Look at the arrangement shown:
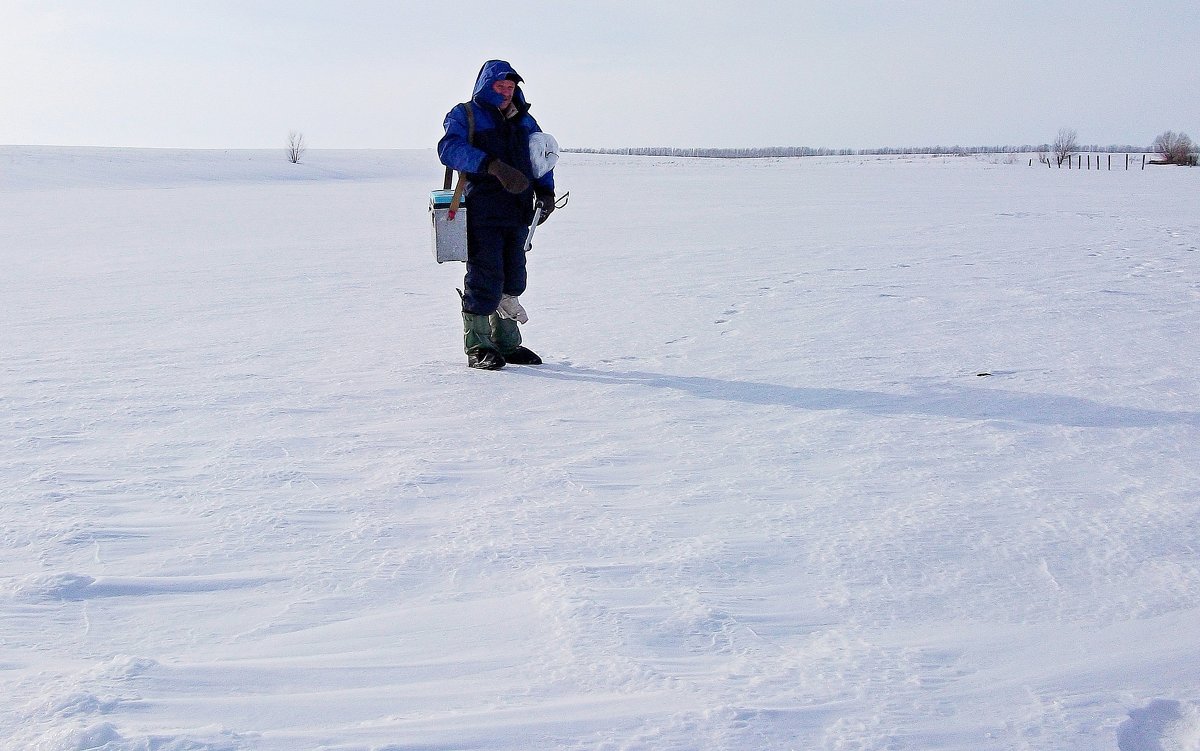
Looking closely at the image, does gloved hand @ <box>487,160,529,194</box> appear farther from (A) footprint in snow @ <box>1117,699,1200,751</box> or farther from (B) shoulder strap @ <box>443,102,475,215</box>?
(A) footprint in snow @ <box>1117,699,1200,751</box>

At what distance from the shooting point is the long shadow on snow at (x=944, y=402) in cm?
343

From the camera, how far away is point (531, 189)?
4.64 meters

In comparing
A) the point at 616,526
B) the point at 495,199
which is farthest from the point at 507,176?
the point at 616,526

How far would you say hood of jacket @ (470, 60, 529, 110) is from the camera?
14.3 ft

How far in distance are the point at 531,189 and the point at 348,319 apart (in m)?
1.87

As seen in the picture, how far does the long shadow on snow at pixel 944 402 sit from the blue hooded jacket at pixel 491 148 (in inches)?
36.8

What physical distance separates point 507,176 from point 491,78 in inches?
17.7

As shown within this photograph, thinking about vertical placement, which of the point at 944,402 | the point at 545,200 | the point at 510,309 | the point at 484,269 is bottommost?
the point at 944,402

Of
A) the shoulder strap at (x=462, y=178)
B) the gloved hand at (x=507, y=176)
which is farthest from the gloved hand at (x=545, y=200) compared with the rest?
the shoulder strap at (x=462, y=178)

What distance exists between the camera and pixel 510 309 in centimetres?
478

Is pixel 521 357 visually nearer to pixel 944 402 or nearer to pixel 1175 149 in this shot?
pixel 944 402

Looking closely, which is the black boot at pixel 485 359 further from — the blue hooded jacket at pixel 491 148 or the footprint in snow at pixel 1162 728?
the footprint in snow at pixel 1162 728

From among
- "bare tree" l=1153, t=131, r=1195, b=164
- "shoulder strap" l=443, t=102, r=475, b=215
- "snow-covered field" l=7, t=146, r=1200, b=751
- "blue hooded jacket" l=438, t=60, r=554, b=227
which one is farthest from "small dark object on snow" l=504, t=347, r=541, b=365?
"bare tree" l=1153, t=131, r=1195, b=164

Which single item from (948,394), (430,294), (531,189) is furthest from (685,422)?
(430,294)
